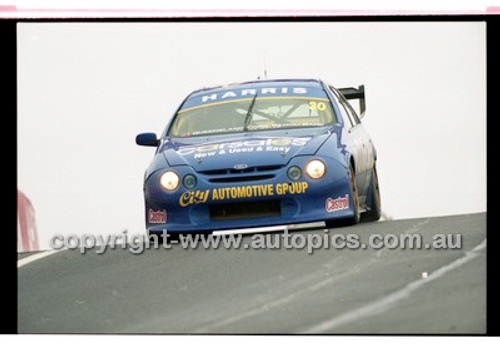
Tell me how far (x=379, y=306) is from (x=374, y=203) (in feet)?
11.8

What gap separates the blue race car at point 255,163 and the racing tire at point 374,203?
0.74ft

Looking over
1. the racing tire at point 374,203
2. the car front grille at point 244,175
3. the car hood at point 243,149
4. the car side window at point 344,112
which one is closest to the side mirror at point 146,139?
the car hood at point 243,149

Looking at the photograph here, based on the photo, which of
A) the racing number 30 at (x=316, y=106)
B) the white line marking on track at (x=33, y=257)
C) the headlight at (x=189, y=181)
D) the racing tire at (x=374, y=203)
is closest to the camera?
the headlight at (x=189, y=181)

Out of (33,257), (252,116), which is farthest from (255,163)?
(33,257)

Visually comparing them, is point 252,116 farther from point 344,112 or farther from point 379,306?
point 379,306

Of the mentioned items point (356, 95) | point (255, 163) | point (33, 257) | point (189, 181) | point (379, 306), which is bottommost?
point (379, 306)

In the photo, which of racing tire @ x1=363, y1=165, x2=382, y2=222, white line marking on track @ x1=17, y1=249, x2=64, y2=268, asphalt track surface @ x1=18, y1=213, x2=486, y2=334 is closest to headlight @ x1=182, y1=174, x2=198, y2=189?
asphalt track surface @ x1=18, y1=213, x2=486, y2=334

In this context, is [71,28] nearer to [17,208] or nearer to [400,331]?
[17,208]

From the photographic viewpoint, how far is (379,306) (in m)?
12.0

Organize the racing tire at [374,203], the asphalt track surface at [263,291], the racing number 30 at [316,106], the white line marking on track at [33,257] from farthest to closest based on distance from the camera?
the racing tire at [374,203] < the racing number 30 at [316,106] < the white line marking on track at [33,257] < the asphalt track surface at [263,291]

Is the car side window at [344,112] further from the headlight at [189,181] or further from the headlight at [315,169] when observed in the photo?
the headlight at [189,181]

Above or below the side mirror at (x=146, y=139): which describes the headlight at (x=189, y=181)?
below

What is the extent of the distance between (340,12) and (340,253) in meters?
1.99

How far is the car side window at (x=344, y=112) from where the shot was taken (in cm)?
1541
